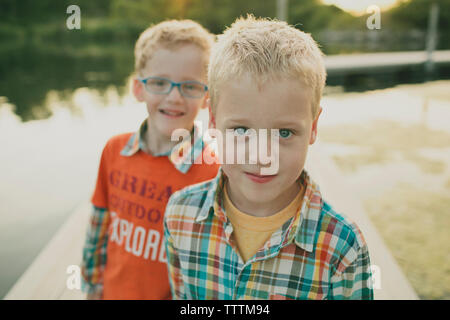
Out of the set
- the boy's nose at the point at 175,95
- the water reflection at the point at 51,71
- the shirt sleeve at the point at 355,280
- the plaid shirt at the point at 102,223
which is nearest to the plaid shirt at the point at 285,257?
the shirt sleeve at the point at 355,280

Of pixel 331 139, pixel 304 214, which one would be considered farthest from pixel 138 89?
pixel 331 139

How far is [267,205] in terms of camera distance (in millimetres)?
1121

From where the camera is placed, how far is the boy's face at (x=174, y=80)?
1450mm

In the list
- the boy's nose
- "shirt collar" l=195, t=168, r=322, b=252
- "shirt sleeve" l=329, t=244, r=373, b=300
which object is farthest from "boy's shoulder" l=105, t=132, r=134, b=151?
"shirt sleeve" l=329, t=244, r=373, b=300

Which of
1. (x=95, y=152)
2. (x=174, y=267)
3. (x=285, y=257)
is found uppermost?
(x=285, y=257)

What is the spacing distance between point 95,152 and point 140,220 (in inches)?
167

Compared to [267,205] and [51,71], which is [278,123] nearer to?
[267,205]

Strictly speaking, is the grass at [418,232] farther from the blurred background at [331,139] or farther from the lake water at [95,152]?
the lake water at [95,152]

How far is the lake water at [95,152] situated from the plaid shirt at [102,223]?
1.47m

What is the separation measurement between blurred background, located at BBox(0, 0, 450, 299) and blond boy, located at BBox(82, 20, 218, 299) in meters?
0.44

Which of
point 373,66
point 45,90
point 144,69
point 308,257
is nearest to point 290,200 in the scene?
point 308,257

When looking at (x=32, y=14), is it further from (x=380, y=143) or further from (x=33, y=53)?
(x=380, y=143)

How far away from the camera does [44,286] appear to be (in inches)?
79.8
